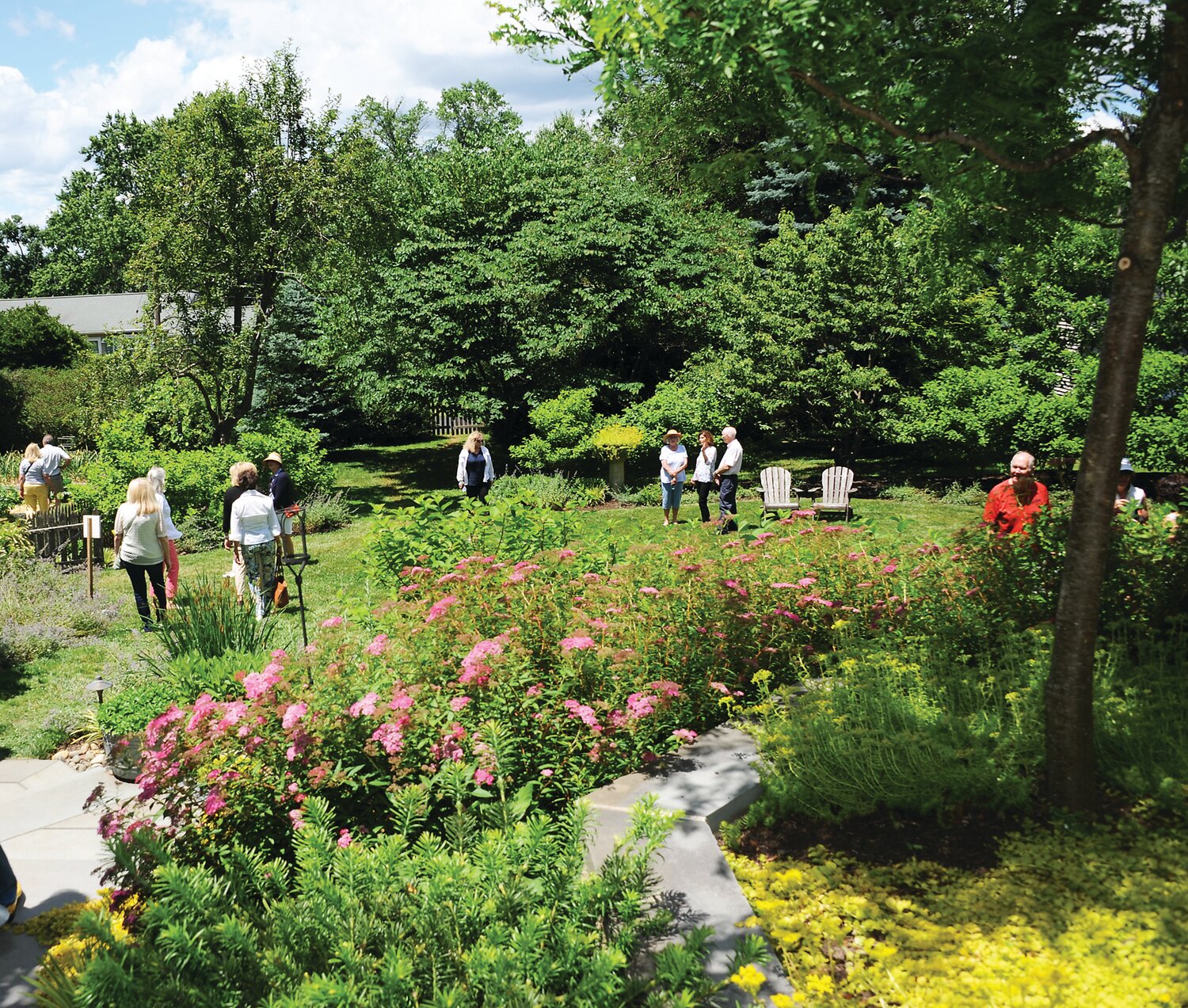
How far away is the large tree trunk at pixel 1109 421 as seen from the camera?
354 cm

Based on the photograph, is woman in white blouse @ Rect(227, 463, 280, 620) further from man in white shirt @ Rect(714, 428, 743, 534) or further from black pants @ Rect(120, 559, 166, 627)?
man in white shirt @ Rect(714, 428, 743, 534)

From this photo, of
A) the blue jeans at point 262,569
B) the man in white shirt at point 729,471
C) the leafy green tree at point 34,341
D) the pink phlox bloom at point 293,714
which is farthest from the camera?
the leafy green tree at point 34,341

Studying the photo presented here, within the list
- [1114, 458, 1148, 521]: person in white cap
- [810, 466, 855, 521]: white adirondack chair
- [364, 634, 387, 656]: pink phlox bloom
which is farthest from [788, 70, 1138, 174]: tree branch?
[810, 466, 855, 521]: white adirondack chair

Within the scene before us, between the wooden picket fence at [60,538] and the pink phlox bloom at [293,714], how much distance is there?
959 cm

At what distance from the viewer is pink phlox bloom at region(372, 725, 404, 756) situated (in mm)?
3850

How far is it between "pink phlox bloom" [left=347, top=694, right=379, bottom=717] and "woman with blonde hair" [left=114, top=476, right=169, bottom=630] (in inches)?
213

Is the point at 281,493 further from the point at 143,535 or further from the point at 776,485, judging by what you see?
the point at 776,485

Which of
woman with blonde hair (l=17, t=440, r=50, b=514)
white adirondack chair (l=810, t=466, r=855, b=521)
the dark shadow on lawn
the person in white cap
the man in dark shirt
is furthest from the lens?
the dark shadow on lawn

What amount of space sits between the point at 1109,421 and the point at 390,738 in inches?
132

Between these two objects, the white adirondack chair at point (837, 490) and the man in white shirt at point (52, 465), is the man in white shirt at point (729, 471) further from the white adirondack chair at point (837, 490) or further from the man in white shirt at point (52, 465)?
the man in white shirt at point (52, 465)

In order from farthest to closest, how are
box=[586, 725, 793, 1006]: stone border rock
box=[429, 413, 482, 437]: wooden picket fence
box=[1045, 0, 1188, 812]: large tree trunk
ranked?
1. box=[429, 413, 482, 437]: wooden picket fence
2. box=[1045, 0, 1188, 812]: large tree trunk
3. box=[586, 725, 793, 1006]: stone border rock

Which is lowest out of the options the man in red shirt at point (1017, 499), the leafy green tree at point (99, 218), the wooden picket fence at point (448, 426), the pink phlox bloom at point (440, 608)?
the pink phlox bloom at point (440, 608)

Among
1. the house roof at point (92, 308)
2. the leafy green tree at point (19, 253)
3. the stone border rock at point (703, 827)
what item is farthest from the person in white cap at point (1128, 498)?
the leafy green tree at point (19, 253)

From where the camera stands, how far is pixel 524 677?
14.2 feet
